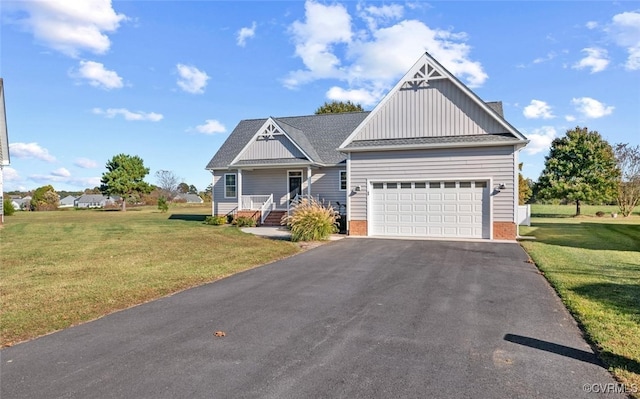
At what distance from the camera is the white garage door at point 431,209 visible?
51.0ft

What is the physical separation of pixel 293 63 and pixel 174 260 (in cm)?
1451

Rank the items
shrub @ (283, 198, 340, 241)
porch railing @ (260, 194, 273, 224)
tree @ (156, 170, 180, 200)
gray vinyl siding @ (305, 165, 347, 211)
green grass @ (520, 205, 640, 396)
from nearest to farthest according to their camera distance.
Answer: green grass @ (520, 205, 640, 396) → shrub @ (283, 198, 340, 241) → gray vinyl siding @ (305, 165, 347, 211) → porch railing @ (260, 194, 273, 224) → tree @ (156, 170, 180, 200)

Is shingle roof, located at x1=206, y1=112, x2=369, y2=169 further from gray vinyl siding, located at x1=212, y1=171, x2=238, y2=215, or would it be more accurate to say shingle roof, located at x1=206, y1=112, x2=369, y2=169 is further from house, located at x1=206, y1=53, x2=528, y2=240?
house, located at x1=206, y1=53, x2=528, y2=240

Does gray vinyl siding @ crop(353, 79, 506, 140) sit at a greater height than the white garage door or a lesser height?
greater

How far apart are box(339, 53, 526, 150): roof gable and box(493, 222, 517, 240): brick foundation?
3409 millimetres

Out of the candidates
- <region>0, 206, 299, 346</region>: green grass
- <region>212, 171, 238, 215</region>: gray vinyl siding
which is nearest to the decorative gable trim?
<region>212, 171, 238, 215</region>: gray vinyl siding

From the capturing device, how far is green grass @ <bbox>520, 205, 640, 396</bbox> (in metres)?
4.24

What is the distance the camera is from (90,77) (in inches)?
815

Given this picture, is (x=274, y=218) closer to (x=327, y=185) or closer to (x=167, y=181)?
(x=327, y=185)

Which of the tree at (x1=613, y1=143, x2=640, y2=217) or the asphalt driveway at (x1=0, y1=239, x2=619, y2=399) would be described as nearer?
the asphalt driveway at (x1=0, y1=239, x2=619, y2=399)

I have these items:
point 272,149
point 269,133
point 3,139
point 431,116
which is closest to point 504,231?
point 431,116

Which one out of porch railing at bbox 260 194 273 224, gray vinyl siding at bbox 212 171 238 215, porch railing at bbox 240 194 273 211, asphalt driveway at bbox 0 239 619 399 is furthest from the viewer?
gray vinyl siding at bbox 212 171 238 215

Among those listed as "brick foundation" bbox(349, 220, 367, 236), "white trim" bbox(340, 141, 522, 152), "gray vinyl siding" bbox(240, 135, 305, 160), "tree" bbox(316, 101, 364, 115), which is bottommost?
"brick foundation" bbox(349, 220, 367, 236)

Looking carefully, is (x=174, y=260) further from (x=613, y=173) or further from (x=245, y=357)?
(x=613, y=173)
